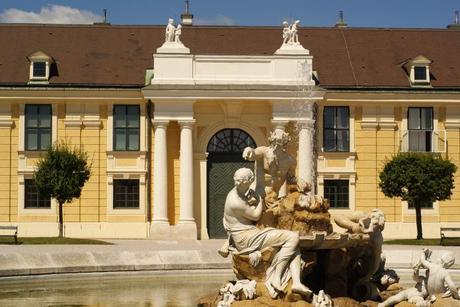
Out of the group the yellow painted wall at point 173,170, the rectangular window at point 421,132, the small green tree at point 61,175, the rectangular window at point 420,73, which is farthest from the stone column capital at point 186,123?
the rectangular window at point 420,73

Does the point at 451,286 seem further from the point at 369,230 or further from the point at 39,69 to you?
the point at 39,69

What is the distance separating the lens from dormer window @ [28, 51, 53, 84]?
45.5m

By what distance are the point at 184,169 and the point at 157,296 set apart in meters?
26.2

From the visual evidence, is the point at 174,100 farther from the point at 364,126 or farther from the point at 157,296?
the point at 157,296

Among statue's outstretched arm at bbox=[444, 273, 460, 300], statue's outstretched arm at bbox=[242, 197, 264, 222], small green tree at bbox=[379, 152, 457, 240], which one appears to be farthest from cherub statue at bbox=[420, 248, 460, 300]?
small green tree at bbox=[379, 152, 457, 240]

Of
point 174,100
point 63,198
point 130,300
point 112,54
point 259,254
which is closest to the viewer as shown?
point 259,254

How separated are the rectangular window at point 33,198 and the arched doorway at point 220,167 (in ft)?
24.1

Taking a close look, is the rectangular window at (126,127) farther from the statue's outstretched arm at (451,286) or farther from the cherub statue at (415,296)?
the statue's outstretched arm at (451,286)

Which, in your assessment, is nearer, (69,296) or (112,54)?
(69,296)

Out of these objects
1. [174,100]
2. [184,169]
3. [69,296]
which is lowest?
[69,296]

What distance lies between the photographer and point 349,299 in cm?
1448

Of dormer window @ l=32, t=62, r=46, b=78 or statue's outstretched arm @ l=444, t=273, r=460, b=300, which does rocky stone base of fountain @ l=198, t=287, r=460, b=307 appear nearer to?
statue's outstretched arm @ l=444, t=273, r=460, b=300

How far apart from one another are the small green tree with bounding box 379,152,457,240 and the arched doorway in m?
6.92

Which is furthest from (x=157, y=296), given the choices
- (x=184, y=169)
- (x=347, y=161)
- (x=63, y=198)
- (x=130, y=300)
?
(x=347, y=161)
